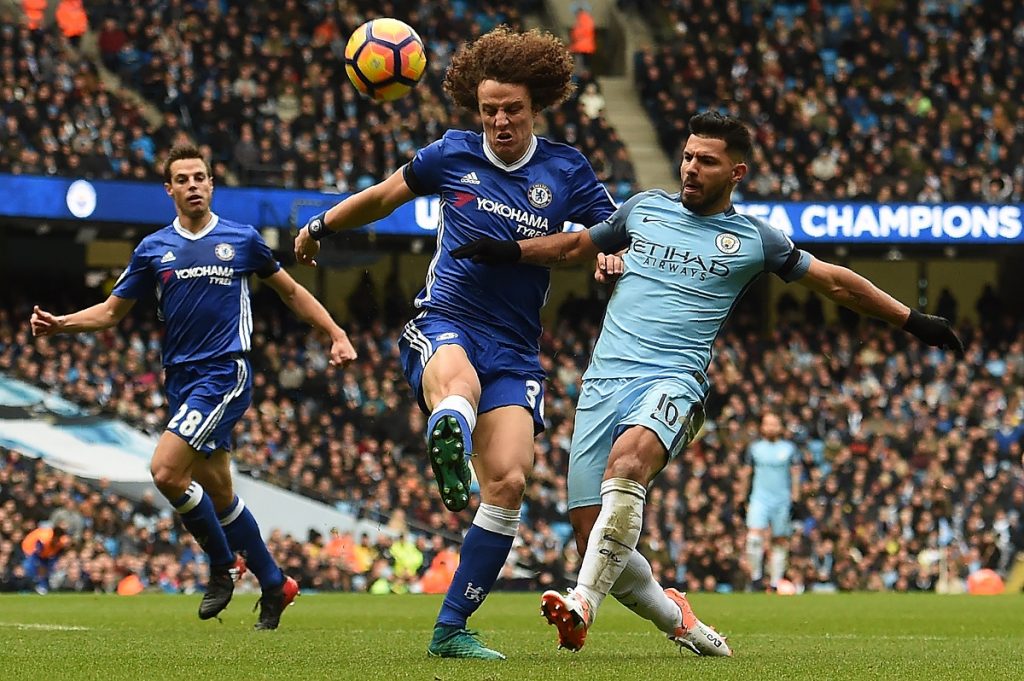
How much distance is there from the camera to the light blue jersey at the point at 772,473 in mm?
18078

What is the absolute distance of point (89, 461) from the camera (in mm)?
22203

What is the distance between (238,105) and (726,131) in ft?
64.0

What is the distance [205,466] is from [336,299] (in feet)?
64.0

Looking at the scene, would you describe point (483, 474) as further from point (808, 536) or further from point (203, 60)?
point (203, 60)

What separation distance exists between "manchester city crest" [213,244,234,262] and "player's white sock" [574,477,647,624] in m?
3.80

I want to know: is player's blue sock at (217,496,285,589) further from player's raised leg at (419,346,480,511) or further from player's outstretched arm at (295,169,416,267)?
player's raised leg at (419,346,480,511)

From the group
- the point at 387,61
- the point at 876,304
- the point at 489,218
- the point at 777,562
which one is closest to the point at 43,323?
the point at 387,61

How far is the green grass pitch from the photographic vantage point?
6176 millimetres

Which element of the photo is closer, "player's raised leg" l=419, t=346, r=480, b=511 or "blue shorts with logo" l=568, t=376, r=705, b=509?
"player's raised leg" l=419, t=346, r=480, b=511

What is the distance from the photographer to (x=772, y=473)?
18219 mm

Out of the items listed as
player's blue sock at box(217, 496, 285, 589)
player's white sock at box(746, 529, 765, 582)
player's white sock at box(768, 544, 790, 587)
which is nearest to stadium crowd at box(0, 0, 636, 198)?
player's white sock at box(746, 529, 765, 582)

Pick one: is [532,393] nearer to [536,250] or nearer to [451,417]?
[536,250]

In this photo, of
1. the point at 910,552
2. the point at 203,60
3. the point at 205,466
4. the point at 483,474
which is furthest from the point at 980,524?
the point at 483,474

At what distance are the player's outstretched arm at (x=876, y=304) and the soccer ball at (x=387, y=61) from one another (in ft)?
10.8
